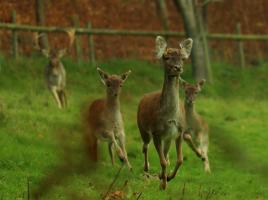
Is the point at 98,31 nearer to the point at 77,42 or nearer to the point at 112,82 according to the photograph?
the point at 77,42

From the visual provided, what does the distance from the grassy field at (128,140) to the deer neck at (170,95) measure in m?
0.81

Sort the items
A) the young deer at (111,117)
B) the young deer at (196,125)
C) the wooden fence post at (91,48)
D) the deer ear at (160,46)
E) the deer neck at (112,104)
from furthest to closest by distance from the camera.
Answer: the wooden fence post at (91,48) < the young deer at (196,125) < the deer neck at (112,104) < the young deer at (111,117) < the deer ear at (160,46)

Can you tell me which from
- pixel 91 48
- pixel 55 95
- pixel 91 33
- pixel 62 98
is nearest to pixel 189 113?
pixel 62 98

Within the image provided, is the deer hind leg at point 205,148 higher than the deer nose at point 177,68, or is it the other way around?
the deer nose at point 177,68

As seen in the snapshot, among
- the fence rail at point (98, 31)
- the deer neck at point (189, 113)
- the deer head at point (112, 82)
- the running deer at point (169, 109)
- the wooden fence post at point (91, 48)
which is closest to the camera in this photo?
the running deer at point (169, 109)

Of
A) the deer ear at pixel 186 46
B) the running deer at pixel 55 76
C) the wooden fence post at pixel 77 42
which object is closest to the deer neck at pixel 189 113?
the deer ear at pixel 186 46

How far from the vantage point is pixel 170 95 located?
30.0 feet

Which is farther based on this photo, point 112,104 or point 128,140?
point 128,140

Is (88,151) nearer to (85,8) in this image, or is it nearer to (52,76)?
Answer: (52,76)

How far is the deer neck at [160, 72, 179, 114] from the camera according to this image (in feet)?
29.8

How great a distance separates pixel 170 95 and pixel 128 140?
3652 millimetres

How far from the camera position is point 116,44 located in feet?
96.8

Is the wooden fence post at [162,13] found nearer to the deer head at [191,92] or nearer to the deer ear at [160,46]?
the deer head at [191,92]

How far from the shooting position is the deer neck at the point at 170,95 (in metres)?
9.09
